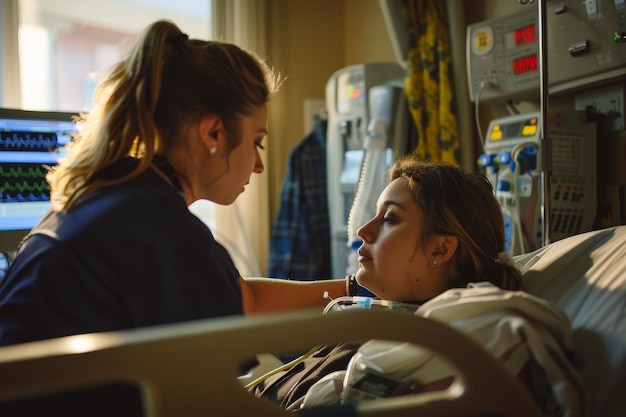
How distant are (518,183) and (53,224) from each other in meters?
1.60

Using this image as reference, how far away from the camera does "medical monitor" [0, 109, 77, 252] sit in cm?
225

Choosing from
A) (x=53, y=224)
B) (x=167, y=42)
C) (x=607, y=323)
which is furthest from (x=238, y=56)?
(x=607, y=323)

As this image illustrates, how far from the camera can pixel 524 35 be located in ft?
7.68

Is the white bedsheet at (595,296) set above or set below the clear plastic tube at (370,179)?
below

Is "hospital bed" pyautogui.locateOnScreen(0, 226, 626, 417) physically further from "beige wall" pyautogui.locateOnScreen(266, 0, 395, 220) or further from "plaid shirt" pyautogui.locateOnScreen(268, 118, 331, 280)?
"beige wall" pyautogui.locateOnScreen(266, 0, 395, 220)

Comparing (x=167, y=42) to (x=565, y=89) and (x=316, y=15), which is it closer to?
(x=565, y=89)

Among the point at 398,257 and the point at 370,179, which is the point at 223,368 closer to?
the point at 398,257

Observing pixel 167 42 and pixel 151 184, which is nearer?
pixel 151 184

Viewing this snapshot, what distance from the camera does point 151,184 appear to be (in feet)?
3.41

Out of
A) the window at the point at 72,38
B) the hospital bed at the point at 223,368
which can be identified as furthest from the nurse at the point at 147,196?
the window at the point at 72,38

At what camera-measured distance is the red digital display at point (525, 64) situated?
231cm

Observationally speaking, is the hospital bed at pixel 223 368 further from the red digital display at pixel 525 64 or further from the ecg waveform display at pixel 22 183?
the ecg waveform display at pixel 22 183

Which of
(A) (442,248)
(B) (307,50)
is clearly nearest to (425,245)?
(A) (442,248)

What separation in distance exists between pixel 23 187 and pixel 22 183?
0.05 feet
